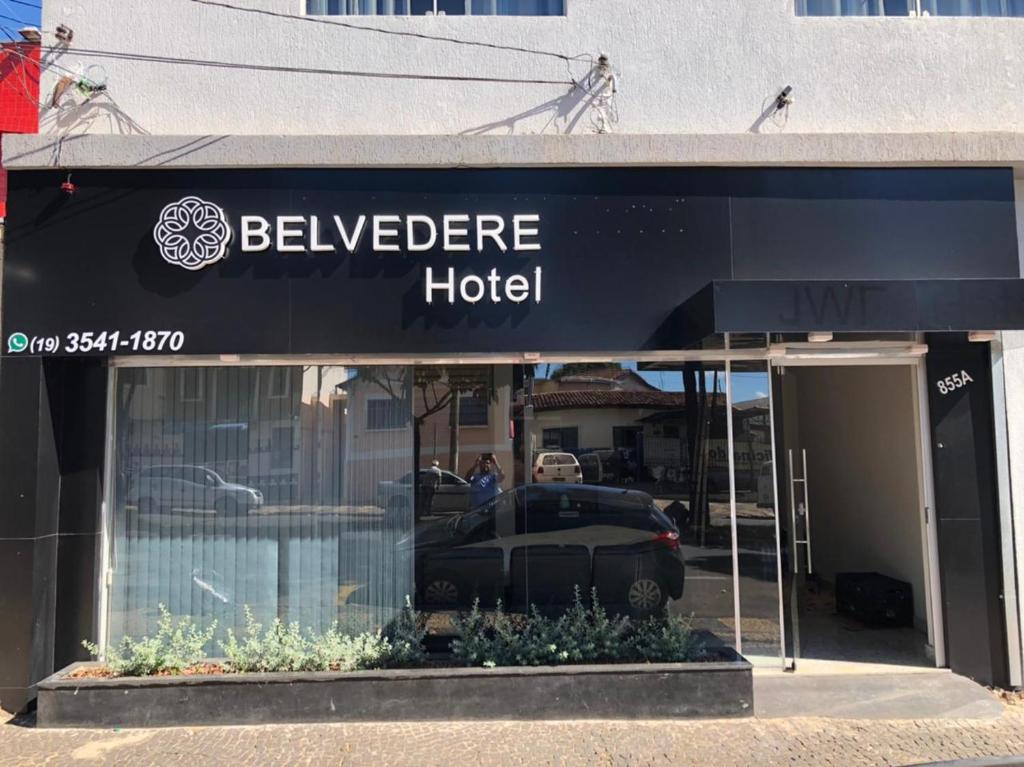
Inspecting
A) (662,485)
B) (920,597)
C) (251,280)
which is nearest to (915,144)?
(662,485)

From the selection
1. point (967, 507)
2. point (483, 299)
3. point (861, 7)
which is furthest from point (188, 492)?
point (861, 7)

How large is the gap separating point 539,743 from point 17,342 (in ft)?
16.0

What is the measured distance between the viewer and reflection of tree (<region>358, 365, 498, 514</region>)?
19.0ft

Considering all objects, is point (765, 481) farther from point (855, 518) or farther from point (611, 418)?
point (855, 518)

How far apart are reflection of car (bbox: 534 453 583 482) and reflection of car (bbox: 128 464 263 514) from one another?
7.62ft

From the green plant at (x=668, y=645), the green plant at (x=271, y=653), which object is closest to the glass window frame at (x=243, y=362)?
the green plant at (x=271, y=653)

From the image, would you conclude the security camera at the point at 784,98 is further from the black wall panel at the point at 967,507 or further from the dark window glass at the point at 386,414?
the dark window glass at the point at 386,414

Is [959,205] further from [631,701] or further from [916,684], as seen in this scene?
[631,701]

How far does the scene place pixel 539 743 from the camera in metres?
4.56

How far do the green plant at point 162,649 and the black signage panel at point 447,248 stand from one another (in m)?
2.17

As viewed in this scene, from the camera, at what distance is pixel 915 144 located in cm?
554

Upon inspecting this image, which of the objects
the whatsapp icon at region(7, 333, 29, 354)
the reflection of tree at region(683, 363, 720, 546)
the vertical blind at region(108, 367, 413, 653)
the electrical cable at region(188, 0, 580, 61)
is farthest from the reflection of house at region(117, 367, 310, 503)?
the reflection of tree at region(683, 363, 720, 546)

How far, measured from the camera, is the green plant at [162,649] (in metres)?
5.03

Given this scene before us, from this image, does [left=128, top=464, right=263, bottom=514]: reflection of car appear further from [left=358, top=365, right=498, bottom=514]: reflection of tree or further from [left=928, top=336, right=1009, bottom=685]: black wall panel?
[left=928, top=336, right=1009, bottom=685]: black wall panel
